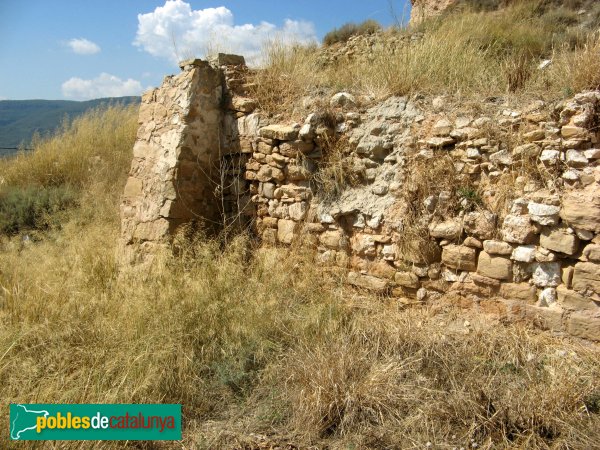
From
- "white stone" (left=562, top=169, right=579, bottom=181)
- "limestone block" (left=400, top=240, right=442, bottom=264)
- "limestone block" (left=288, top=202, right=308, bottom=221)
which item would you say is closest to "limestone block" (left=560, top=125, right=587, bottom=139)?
"white stone" (left=562, top=169, right=579, bottom=181)

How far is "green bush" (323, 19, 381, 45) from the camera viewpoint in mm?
11727

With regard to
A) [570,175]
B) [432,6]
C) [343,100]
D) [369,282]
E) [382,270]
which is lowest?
[369,282]

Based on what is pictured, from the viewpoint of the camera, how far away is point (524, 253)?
3227 mm

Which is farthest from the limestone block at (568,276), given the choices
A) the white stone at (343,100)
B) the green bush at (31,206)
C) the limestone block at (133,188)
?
the green bush at (31,206)

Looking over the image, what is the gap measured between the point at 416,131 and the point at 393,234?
88cm

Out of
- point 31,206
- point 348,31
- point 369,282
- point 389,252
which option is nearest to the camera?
point 389,252

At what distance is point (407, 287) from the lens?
12.4 feet

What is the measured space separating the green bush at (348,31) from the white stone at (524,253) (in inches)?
377

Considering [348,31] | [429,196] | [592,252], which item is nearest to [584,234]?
[592,252]

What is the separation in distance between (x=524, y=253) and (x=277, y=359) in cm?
183

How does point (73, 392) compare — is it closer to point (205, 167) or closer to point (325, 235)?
point (325, 235)

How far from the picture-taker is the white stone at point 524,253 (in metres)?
3.21

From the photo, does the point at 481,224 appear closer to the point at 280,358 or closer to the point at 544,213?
the point at 544,213

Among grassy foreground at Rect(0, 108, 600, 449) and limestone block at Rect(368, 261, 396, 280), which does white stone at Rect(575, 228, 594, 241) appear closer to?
grassy foreground at Rect(0, 108, 600, 449)
